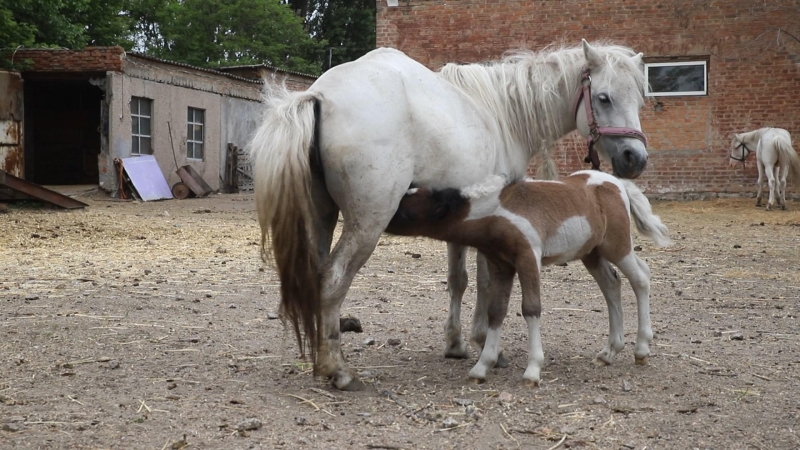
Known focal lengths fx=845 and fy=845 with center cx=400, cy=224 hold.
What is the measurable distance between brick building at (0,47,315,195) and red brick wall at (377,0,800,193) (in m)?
5.98

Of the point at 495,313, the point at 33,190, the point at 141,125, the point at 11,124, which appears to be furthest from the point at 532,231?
the point at 141,125

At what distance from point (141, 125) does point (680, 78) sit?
11736 mm

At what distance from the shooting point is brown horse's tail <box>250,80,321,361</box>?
12.4ft

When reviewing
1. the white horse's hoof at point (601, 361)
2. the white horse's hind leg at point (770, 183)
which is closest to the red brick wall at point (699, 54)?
the white horse's hind leg at point (770, 183)

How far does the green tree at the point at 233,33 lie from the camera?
35562 mm

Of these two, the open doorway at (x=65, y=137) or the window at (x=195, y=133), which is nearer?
the window at (x=195, y=133)

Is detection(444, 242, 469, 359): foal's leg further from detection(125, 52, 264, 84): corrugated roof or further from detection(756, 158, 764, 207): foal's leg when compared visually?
detection(125, 52, 264, 84): corrugated roof

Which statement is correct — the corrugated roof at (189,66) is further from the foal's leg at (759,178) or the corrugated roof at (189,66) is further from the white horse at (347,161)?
the white horse at (347,161)

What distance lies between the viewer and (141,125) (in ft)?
63.3

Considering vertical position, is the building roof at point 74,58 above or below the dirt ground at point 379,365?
above

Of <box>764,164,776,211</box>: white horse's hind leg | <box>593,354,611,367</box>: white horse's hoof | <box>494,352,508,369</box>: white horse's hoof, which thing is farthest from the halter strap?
<box>764,164,776,211</box>: white horse's hind leg

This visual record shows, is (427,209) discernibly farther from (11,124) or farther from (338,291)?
(11,124)

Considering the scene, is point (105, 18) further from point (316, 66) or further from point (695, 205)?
point (695, 205)

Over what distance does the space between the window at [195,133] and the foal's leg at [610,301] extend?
17.5 meters
